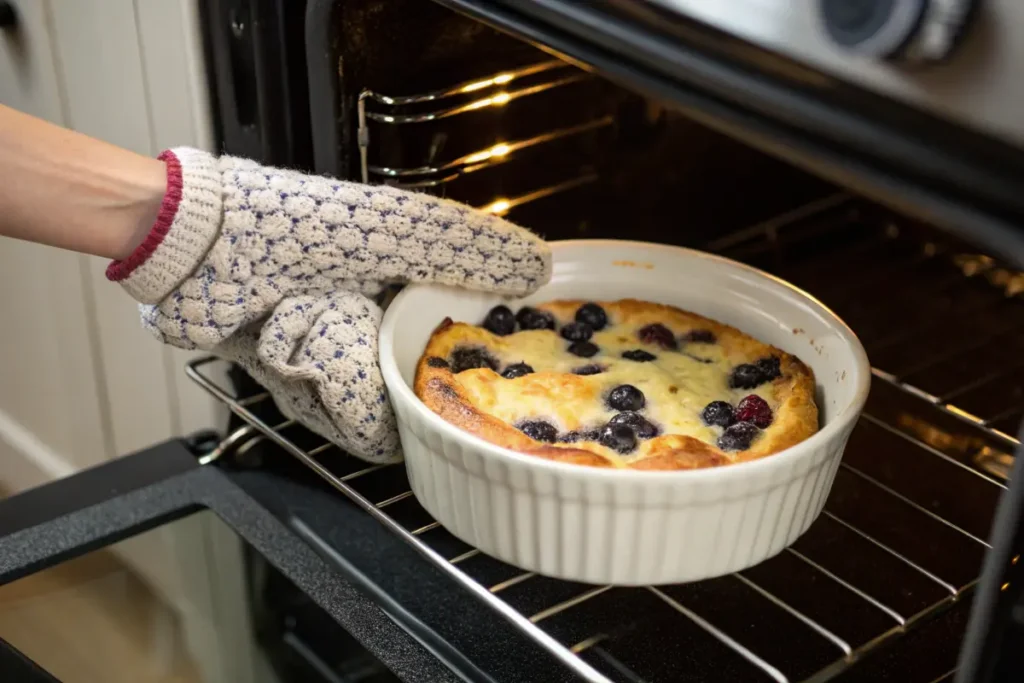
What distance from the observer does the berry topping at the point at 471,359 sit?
2.60 feet

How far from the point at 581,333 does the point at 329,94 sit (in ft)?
0.85

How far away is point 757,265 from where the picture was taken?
114cm

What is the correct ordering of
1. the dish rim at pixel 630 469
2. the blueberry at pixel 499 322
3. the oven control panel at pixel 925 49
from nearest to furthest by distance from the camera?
A: the oven control panel at pixel 925 49, the dish rim at pixel 630 469, the blueberry at pixel 499 322

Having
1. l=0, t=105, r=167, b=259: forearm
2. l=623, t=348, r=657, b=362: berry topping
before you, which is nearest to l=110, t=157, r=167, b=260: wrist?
l=0, t=105, r=167, b=259: forearm

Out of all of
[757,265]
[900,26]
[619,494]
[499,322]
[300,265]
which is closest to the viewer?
[900,26]

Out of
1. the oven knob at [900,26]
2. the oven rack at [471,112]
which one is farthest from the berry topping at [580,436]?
the oven knob at [900,26]

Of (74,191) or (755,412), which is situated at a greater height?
(74,191)

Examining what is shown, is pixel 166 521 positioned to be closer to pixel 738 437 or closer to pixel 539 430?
pixel 539 430

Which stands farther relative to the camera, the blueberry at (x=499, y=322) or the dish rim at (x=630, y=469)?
the blueberry at (x=499, y=322)

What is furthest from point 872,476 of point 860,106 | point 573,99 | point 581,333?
point 860,106

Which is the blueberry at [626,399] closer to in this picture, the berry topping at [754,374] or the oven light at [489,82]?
the berry topping at [754,374]

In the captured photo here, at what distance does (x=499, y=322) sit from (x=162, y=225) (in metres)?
0.26

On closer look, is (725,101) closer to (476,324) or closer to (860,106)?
(860,106)

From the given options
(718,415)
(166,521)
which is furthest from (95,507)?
(718,415)
